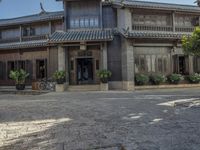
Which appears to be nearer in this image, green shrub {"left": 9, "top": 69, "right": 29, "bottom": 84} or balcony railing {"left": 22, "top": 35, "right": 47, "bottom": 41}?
green shrub {"left": 9, "top": 69, "right": 29, "bottom": 84}

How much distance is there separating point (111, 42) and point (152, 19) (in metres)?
4.08

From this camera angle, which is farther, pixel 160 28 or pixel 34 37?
pixel 34 37

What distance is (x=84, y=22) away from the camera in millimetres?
21844

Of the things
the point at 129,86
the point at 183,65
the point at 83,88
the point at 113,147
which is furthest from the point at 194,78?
the point at 113,147

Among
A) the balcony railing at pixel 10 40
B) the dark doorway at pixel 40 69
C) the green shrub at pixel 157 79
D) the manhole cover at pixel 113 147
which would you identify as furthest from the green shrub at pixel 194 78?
the manhole cover at pixel 113 147

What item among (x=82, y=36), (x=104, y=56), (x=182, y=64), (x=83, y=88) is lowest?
(x=83, y=88)

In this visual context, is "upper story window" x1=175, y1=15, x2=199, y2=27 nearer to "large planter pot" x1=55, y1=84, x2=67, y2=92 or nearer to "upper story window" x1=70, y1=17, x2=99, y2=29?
"upper story window" x1=70, y1=17, x2=99, y2=29

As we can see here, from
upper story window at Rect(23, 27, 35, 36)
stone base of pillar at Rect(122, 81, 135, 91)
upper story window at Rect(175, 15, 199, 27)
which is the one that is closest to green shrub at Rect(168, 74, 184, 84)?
stone base of pillar at Rect(122, 81, 135, 91)

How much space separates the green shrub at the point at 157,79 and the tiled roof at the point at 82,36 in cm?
458

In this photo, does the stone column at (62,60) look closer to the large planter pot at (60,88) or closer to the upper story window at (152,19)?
the large planter pot at (60,88)

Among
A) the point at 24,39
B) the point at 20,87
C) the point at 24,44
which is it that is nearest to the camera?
the point at 20,87

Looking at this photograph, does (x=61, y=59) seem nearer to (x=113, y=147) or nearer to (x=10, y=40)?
(x=10, y=40)

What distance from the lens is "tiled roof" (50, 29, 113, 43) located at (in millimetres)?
19625

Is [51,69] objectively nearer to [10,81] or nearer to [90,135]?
[10,81]
